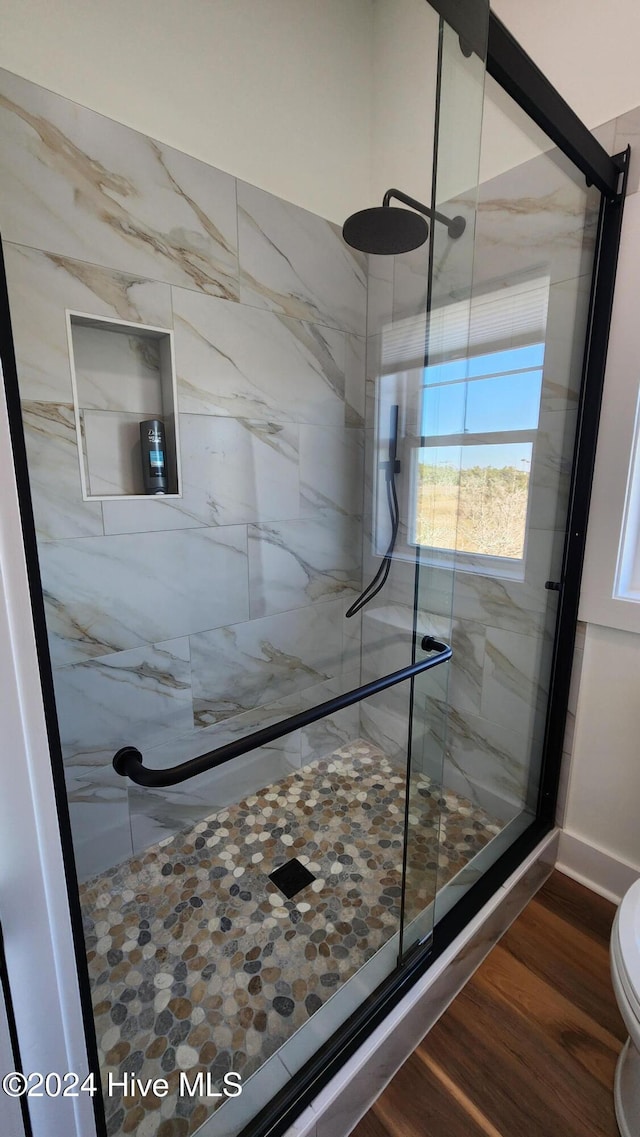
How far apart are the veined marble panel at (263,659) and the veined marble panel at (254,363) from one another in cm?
78

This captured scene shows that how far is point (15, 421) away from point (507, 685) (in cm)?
157

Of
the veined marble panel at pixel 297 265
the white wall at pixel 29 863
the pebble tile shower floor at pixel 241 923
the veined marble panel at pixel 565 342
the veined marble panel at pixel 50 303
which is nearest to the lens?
the white wall at pixel 29 863

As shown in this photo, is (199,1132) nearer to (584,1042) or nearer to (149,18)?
(584,1042)

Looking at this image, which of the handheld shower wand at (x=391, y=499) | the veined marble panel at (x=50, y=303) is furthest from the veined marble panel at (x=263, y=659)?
the veined marble panel at (x=50, y=303)

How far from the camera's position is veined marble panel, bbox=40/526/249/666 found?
125 centimetres

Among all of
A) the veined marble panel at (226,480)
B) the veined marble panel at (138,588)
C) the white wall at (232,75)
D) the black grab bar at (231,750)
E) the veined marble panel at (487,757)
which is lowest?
the veined marble panel at (487,757)

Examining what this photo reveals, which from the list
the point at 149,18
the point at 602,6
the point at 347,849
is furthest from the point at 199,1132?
the point at 602,6

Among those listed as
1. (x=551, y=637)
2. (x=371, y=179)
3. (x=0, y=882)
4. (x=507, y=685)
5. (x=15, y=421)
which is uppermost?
(x=371, y=179)

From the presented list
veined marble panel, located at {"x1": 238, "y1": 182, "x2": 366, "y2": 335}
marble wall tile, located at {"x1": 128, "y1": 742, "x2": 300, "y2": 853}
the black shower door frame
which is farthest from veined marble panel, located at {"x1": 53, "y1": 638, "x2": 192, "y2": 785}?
veined marble panel, located at {"x1": 238, "y1": 182, "x2": 366, "y2": 335}

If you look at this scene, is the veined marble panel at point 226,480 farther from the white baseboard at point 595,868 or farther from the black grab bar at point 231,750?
the white baseboard at point 595,868

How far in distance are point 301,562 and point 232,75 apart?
59.9 inches

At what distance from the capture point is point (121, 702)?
138cm

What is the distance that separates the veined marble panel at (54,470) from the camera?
1146mm

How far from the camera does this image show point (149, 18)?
114 cm
